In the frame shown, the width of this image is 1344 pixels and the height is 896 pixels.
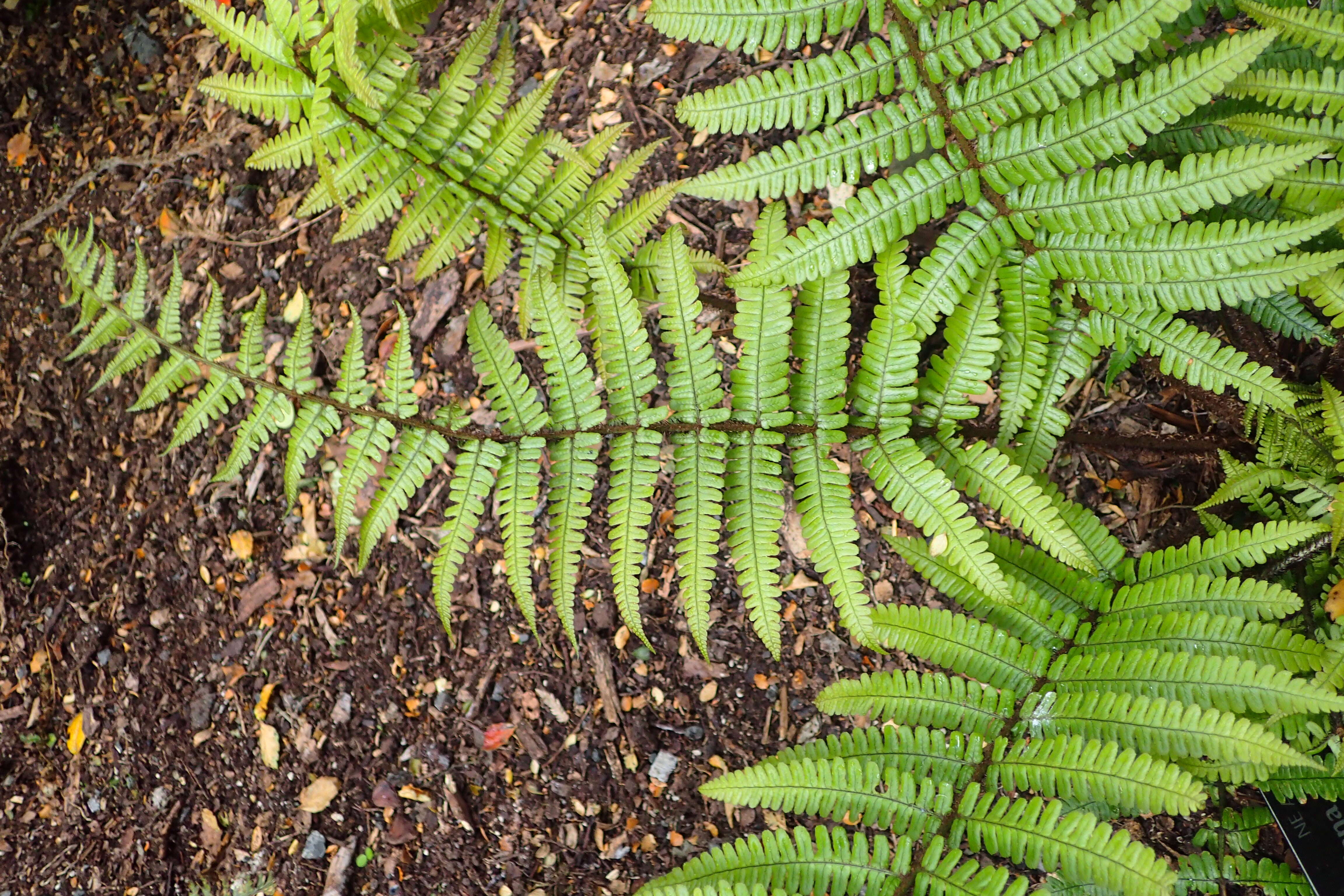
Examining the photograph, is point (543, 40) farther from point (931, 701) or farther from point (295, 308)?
point (931, 701)

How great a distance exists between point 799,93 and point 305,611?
2.69 meters

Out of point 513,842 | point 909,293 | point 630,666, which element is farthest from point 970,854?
point 909,293

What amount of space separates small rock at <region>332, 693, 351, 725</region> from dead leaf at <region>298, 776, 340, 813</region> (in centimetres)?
20

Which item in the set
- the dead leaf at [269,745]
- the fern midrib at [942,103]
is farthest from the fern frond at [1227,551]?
the dead leaf at [269,745]

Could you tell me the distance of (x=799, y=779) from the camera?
5.98ft

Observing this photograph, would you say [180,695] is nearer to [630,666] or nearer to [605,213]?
[630,666]

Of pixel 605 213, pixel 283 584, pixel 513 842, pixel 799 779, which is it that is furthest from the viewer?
pixel 283 584

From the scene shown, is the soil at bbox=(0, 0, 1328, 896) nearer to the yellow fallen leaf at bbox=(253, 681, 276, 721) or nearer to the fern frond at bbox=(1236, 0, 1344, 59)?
the yellow fallen leaf at bbox=(253, 681, 276, 721)

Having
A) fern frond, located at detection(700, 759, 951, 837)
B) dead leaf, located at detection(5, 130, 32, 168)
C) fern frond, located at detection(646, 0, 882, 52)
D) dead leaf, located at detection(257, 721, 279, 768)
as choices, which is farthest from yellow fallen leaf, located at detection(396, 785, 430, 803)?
dead leaf, located at detection(5, 130, 32, 168)

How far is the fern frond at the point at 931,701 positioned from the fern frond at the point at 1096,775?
0.10 metres

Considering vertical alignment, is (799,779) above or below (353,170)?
below

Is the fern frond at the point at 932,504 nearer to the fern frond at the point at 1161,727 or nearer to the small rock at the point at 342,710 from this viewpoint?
the fern frond at the point at 1161,727

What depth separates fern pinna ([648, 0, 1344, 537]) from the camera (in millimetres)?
1833

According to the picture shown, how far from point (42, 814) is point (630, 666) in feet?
9.16
